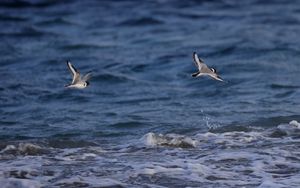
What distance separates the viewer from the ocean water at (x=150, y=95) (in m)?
8.90

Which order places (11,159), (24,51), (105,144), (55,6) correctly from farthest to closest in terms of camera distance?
(55,6) < (24,51) < (105,144) < (11,159)

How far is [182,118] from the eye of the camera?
11805 mm

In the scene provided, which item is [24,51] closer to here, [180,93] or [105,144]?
[180,93]

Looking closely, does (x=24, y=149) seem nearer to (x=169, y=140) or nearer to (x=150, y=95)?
(x=169, y=140)

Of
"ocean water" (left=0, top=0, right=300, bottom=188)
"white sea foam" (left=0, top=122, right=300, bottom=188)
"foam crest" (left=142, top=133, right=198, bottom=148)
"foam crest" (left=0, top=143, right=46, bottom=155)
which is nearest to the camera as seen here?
"white sea foam" (left=0, top=122, right=300, bottom=188)

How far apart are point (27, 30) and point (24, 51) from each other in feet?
8.12

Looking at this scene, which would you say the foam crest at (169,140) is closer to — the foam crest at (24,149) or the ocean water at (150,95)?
the ocean water at (150,95)

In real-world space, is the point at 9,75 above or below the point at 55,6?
below

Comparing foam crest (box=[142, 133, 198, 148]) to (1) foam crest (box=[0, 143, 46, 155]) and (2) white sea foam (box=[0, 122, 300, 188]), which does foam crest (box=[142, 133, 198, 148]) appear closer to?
(2) white sea foam (box=[0, 122, 300, 188])

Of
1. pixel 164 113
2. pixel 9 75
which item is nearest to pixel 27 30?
pixel 9 75

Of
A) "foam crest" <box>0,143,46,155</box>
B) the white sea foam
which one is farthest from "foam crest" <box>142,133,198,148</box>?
"foam crest" <box>0,143,46,155</box>

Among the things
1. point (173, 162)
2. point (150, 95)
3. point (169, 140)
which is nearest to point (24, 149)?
point (169, 140)

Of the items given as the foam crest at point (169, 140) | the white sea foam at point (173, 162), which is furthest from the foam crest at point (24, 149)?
the foam crest at point (169, 140)

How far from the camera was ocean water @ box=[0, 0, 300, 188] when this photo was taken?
350 inches
